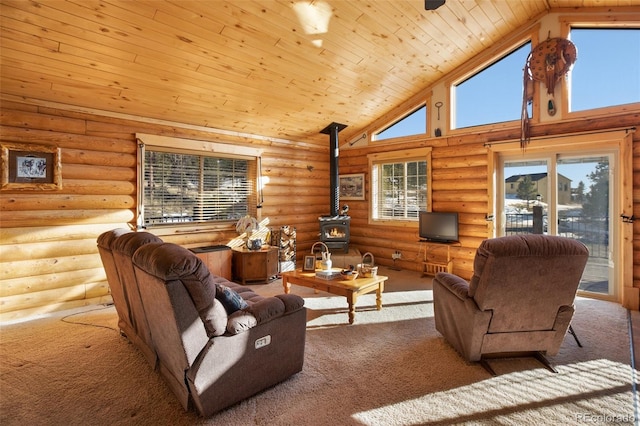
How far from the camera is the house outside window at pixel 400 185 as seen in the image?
6.16m

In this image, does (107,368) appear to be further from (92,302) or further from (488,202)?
(488,202)

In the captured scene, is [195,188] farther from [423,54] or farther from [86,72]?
[423,54]

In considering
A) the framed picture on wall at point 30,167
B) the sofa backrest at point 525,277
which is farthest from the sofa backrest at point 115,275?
the sofa backrest at point 525,277

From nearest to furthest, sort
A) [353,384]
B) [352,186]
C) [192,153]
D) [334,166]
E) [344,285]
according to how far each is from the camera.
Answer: [353,384] → [344,285] → [192,153] → [334,166] → [352,186]

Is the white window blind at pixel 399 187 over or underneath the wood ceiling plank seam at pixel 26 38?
underneath

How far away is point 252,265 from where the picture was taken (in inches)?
211

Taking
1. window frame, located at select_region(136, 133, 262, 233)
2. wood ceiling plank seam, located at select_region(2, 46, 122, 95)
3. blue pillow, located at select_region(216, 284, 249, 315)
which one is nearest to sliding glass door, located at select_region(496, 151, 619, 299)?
window frame, located at select_region(136, 133, 262, 233)

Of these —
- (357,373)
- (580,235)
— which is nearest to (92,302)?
(357,373)

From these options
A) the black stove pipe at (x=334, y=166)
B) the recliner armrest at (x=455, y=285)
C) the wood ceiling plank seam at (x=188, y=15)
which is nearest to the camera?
the recliner armrest at (x=455, y=285)

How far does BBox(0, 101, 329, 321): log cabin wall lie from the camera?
12.3 ft

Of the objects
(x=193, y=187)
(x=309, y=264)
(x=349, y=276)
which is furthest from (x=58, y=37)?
(x=349, y=276)

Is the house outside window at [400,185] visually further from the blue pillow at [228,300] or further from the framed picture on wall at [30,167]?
the framed picture on wall at [30,167]

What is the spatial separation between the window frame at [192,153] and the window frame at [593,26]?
4.84 metres

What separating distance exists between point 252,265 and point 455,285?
11.1 ft
